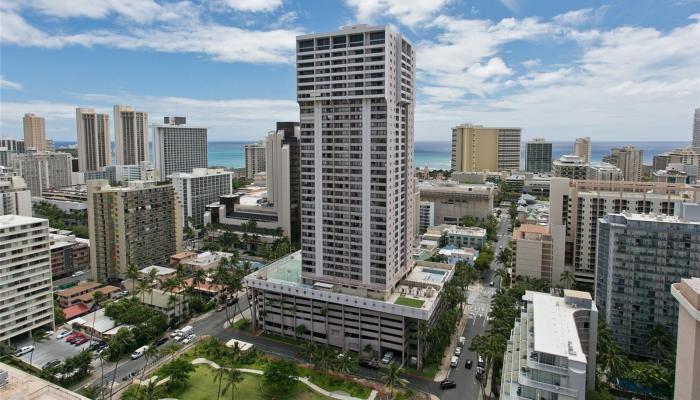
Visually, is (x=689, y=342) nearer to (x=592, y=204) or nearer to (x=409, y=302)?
(x=409, y=302)

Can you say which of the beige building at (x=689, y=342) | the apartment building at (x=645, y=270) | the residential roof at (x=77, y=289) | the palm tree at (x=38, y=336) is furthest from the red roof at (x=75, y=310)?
the apartment building at (x=645, y=270)

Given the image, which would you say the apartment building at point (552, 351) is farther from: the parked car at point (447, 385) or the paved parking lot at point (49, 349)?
the paved parking lot at point (49, 349)

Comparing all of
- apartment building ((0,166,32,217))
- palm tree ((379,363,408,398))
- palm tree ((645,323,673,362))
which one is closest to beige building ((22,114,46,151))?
apartment building ((0,166,32,217))

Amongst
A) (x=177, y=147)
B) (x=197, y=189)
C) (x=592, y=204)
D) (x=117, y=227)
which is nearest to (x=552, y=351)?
(x=592, y=204)

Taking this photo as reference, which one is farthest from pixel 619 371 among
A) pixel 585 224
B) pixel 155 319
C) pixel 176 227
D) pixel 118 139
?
pixel 118 139

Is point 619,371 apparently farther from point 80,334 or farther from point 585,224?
point 80,334
